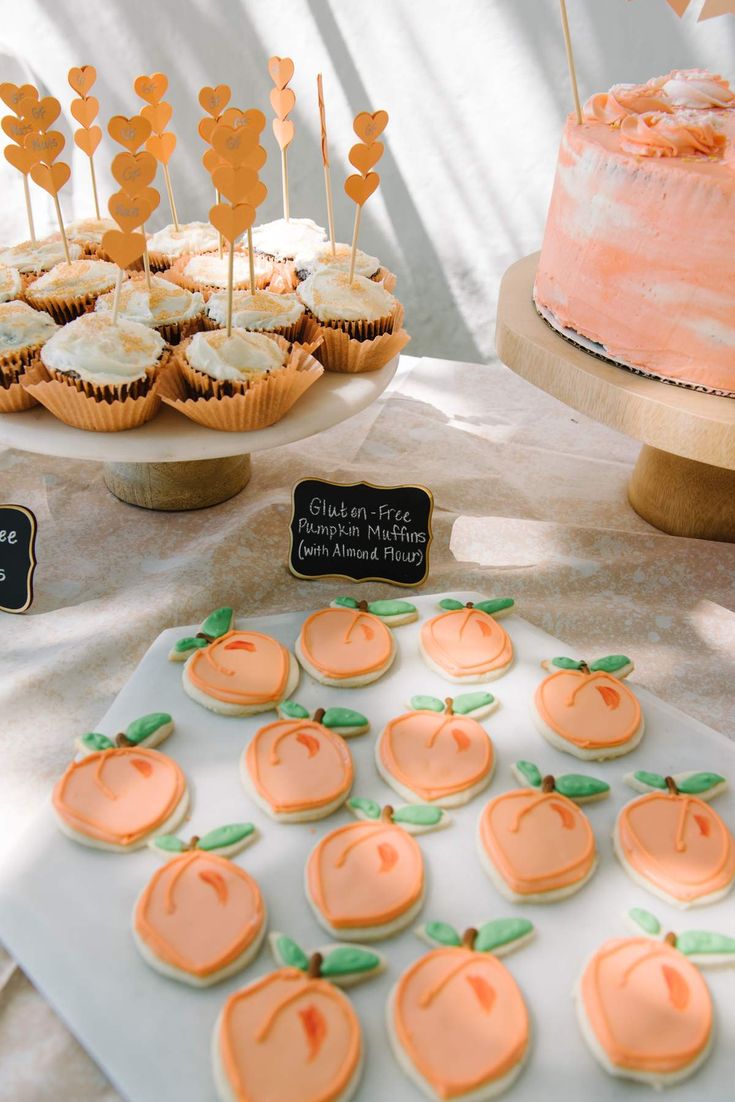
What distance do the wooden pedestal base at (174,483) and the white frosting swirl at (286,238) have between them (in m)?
0.45

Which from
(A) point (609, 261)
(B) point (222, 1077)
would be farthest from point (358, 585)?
(B) point (222, 1077)

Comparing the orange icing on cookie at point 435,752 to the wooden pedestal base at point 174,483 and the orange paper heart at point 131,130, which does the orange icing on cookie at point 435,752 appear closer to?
the wooden pedestal base at point 174,483

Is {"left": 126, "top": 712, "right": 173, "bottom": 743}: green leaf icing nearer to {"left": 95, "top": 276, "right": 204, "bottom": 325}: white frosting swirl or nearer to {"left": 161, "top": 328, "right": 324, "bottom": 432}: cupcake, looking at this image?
{"left": 161, "top": 328, "right": 324, "bottom": 432}: cupcake

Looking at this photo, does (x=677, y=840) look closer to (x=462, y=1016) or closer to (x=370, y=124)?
(x=462, y=1016)

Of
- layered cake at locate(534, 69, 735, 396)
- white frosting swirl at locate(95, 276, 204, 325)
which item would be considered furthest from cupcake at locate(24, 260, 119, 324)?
layered cake at locate(534, 69, 735, 396)

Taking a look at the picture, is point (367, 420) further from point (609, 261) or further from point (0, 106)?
point (0, 106)

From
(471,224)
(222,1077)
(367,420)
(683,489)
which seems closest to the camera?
(222,1077)

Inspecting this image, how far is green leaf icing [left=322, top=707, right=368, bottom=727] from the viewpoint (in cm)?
103

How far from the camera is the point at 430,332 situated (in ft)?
9.80

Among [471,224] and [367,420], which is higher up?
[471,224]

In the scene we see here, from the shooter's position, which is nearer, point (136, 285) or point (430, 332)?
point (136, 285)

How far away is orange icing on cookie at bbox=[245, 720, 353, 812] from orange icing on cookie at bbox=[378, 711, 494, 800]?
0.18 ft

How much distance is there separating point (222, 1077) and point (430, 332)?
259 centimetres

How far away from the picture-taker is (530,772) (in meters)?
0.98
